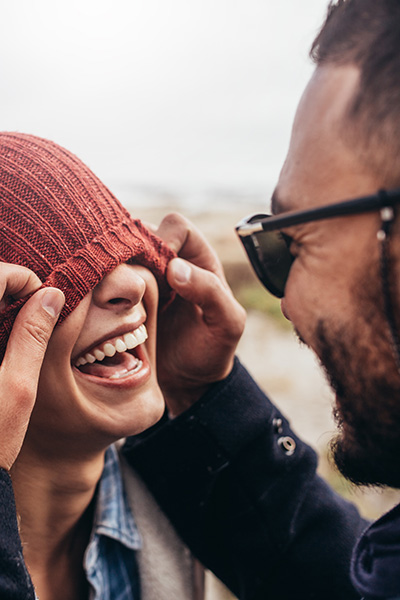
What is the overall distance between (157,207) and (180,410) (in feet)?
76.9

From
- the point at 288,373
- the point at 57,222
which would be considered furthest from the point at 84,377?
the point at 288,373

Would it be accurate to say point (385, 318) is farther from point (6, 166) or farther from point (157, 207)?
point (157, 207)

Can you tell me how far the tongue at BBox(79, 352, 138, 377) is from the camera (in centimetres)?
214

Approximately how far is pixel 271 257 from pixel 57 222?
0.79 meters

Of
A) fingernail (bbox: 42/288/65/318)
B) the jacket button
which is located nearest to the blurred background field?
the jacket button

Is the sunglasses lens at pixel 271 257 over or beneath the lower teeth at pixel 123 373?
over

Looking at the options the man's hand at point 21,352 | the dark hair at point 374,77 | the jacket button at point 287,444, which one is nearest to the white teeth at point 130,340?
the man's hand at point 21,352

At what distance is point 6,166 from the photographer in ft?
6.45

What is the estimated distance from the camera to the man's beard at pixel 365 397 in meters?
1.67

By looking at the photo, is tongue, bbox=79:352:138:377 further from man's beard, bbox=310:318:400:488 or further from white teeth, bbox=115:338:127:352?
man's beard, bbox=310:318:400:488

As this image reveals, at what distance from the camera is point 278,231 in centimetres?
186

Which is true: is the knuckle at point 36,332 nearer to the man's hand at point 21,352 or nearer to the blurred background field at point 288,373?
the man's hand at point 21,352

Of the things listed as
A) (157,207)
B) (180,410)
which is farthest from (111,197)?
(157,207)

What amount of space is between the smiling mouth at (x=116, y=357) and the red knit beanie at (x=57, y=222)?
0.85 ft
